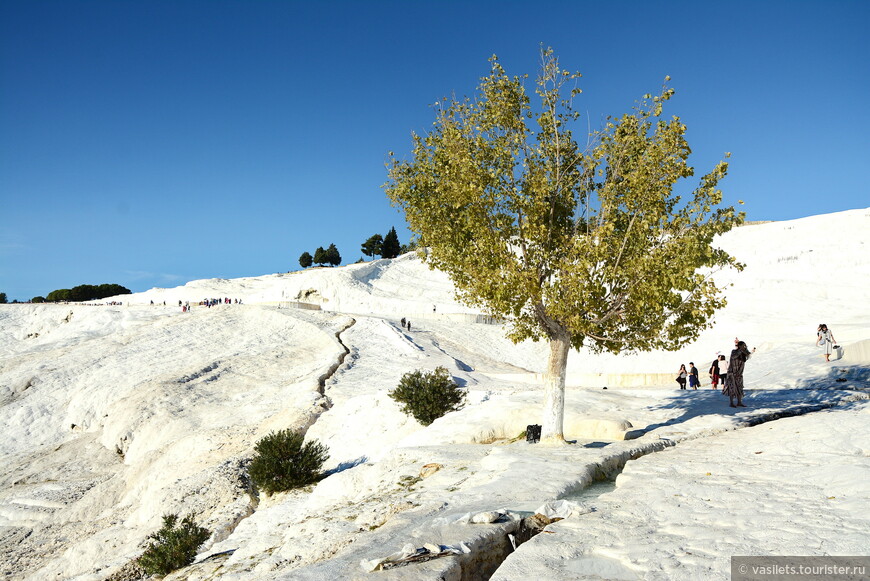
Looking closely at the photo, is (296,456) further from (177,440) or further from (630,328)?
(177,440)

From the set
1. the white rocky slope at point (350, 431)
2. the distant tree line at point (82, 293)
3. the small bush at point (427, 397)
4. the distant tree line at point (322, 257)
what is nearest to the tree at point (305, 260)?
the distant tree line at point (322, 257)

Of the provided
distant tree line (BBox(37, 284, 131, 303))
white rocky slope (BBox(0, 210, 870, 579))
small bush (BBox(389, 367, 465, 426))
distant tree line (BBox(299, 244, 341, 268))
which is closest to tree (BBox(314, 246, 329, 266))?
distant tree line (BBox(299, 244, 341, 268))

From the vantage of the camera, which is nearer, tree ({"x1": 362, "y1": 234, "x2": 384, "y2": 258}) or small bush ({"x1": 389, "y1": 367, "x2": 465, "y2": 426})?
small bush ({"x1": 389, "y1": 367, "x2": 465, "y2": 426})

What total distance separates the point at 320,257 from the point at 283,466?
12645cm

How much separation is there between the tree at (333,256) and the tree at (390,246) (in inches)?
437

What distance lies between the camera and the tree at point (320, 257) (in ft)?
459

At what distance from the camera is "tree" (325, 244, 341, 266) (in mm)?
139625

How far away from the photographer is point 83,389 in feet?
122

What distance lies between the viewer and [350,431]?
22000 millimetres

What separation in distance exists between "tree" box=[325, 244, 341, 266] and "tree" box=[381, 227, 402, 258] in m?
11.1

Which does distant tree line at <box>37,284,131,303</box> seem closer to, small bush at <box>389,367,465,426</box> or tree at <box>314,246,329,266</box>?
tree at <box>314,246,329,266</box>

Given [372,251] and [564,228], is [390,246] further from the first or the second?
[564,228]

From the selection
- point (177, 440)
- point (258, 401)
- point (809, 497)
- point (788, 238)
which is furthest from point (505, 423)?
point (788, 238)

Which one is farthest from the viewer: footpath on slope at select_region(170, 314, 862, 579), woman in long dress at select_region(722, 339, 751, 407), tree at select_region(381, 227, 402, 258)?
tree at select_region(381, 227, 402, 258)
